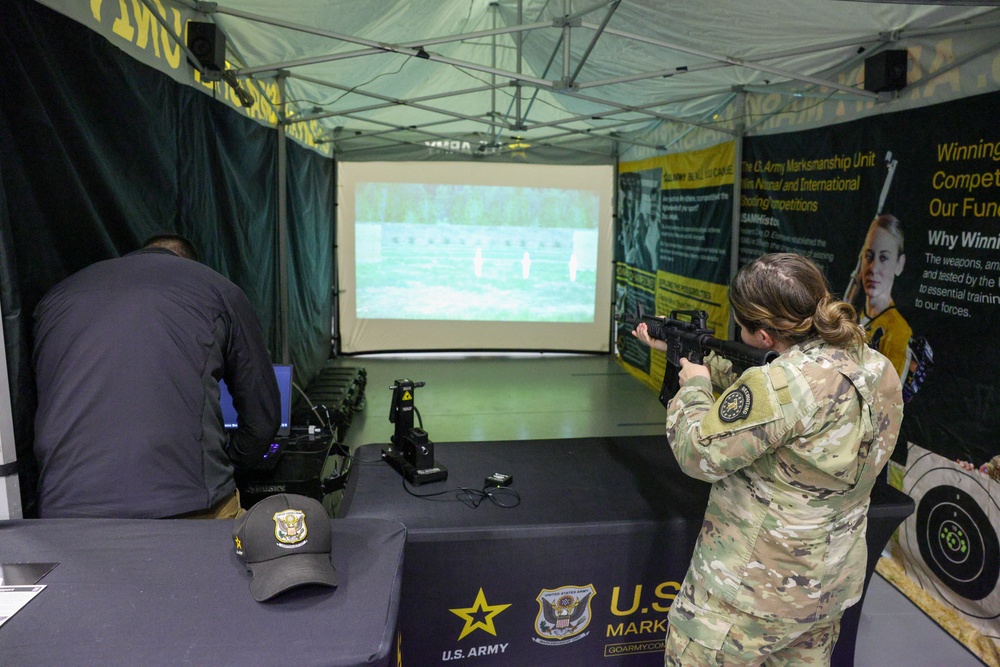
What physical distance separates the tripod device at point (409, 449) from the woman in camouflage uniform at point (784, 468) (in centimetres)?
81

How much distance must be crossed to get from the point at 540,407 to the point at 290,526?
4535 millimetres

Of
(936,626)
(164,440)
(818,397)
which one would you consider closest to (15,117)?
(164,440)

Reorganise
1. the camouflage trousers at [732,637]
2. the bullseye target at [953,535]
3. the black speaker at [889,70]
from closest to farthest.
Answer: the camouflage trousers at [732,637] → the bullseye target at [953,535] → the black speaker at [889,70]

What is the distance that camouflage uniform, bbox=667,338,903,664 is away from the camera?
129 cm

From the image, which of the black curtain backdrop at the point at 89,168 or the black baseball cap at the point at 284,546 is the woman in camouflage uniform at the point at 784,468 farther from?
the black curtain backdrop at the point at 89,168

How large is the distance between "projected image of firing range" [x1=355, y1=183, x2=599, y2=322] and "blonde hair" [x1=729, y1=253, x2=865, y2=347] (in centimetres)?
603

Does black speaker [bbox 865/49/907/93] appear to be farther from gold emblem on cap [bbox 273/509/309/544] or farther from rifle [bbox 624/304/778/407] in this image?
gold emblem on cap [bbox 273/509/309/544]

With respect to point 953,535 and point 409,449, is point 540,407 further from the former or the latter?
point 409,449

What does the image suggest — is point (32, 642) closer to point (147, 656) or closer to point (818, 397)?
point (147, 656)

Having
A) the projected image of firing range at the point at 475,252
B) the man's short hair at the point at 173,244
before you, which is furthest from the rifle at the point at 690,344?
the projected image of firing range at the point at 475,252

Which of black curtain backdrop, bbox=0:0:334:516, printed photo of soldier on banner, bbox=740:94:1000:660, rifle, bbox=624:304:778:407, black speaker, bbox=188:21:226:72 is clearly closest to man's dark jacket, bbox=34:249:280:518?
black curtain backdrop, bbox=0:0:334:516

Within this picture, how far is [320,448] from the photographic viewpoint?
2.84 metres

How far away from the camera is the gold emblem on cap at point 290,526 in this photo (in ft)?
3.77

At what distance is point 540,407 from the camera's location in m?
5.63
